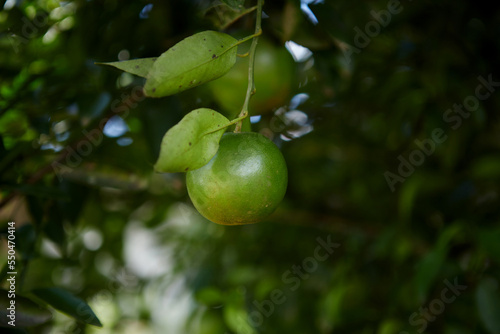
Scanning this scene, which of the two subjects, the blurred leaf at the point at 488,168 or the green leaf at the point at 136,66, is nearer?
the green leaf at the point at 136,66

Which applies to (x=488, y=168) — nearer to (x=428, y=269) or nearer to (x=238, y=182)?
(x=428, y=269)

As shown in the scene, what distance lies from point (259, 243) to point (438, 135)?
0.91 metres

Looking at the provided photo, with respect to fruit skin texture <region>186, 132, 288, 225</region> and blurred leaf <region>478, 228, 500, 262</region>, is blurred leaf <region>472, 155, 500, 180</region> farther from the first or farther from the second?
fruit skin texture <region>186, 132, 288, 225</region>

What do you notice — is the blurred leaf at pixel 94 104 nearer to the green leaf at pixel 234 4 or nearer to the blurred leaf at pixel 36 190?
the blurred leaf at pixel 36 190

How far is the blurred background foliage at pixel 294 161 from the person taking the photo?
2.98 feet

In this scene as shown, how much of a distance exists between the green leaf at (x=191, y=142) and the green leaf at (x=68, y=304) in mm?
336

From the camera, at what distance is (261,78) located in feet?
2.67

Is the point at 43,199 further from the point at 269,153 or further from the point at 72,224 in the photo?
the point at 269,153

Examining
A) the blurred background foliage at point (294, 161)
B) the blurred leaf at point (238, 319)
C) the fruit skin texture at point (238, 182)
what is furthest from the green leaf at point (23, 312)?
the blurred leaf at point (238, 319)

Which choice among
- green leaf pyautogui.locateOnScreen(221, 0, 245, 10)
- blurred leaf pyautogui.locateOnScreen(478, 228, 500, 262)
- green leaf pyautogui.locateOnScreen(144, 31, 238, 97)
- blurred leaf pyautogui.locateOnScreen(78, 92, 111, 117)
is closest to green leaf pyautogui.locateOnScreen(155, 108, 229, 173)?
green leaf pyautogui.locateOnScreen(144, 31, 238, 97)

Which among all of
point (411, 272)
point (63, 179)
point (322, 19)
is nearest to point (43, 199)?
point (63, 179)

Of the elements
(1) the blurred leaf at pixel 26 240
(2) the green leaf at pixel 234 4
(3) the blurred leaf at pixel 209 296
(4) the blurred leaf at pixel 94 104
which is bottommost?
(3) the blurred leaf at pixel 209 296

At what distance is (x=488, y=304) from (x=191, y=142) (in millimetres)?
785

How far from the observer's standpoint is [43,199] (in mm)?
1018
